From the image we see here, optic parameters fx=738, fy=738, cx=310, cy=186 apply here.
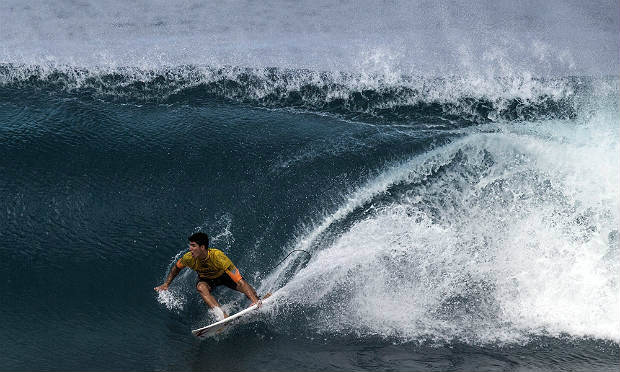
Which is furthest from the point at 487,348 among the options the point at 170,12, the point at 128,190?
the point at 170,12

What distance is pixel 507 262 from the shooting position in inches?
489

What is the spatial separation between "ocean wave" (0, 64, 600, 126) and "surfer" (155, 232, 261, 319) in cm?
673

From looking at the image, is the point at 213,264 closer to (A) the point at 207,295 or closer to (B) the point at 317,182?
(A) the point at 207,295

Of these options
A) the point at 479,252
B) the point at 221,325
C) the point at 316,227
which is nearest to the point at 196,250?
Result: the point at 221,325

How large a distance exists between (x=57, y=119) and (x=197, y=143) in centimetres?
337

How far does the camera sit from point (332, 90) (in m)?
17.6

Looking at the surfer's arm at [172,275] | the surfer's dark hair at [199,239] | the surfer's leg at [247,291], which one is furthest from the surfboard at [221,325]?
the surfer's dark hair at [199,239]

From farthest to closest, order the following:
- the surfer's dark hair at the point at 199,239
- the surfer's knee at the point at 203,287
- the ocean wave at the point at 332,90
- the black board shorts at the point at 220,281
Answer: the ocean wave at the point at 332,90, the black board shorts at the point at 220,281, the surfer's knee at the point at 203,287, the surfer's dark hair at the point at 199,239

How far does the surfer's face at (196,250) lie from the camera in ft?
34.4

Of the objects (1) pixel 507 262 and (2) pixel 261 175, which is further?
(2) pixel 261 175

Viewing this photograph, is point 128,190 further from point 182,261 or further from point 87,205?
point 182,261

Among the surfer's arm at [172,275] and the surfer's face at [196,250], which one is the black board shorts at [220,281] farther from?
the surfer's face at [196,250]

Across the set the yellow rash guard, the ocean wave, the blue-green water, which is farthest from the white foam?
the ocean wave

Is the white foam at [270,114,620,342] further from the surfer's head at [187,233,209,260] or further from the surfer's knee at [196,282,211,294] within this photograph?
the surfer's head at [187,233,209,260]
